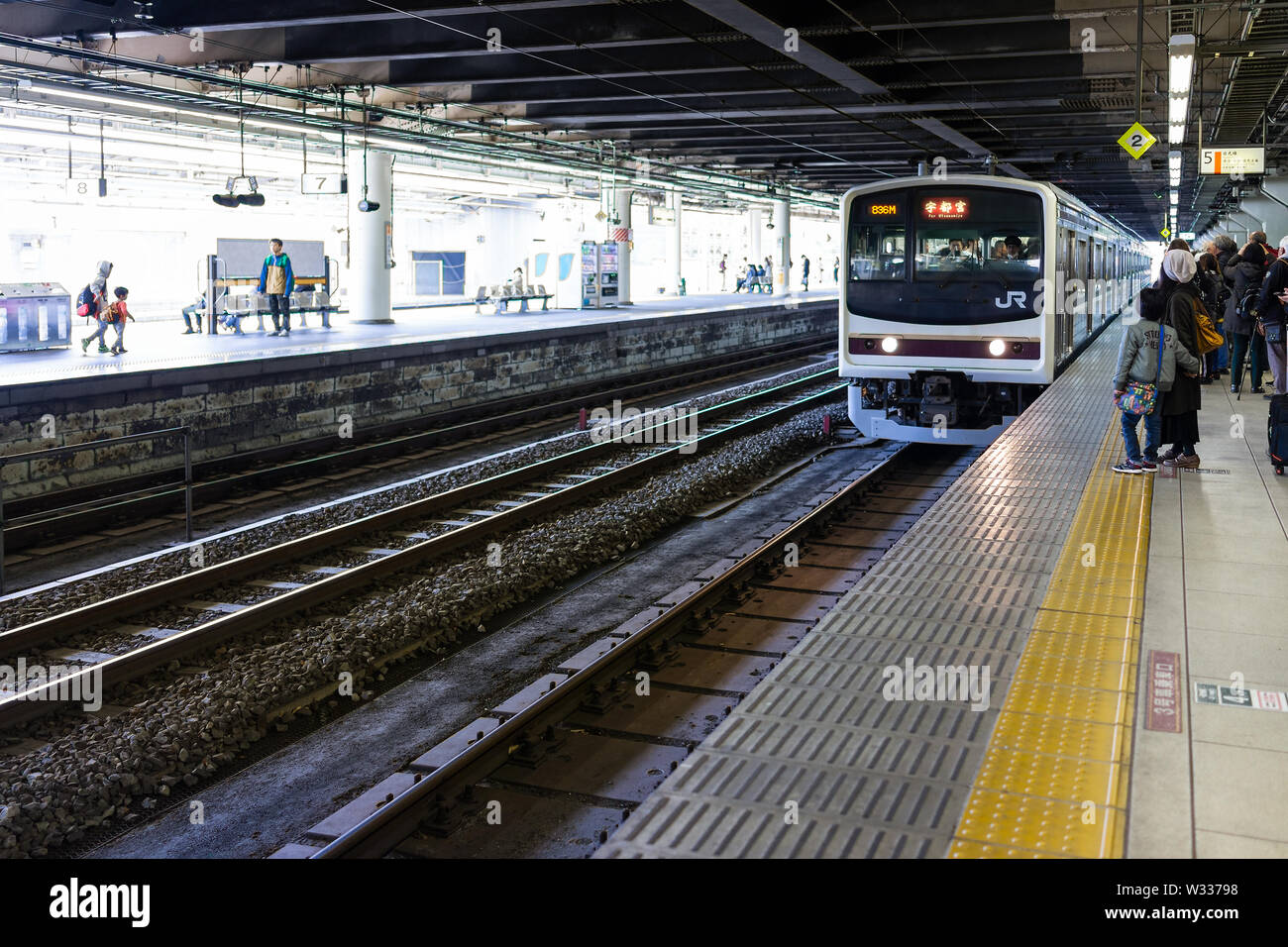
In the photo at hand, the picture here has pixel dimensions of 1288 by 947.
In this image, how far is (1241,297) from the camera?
12203 millimetres

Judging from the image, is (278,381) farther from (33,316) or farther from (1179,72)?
(1179,72)

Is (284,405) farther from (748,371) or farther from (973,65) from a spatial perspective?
(748,371)

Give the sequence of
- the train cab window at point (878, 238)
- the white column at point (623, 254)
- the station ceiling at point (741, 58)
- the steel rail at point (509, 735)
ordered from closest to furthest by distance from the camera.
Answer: the steel rail at point (509, 735) < the train cab window at point (878, 238) < the station ceiling at point (741, 58) < the white column at point (623, 254)

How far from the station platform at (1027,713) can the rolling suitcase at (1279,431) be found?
4.61 feet

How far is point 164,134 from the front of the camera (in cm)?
2125

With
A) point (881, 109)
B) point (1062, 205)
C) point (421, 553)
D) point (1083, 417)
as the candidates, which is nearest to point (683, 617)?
point (421, 553)

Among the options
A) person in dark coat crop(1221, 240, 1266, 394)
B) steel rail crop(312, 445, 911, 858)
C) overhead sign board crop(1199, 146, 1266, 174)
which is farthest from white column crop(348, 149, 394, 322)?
steel rail crop(312, 445, 911, 858)

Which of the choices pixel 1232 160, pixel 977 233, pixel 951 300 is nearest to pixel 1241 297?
pixel 977 233

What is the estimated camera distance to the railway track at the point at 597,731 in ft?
→ 15.5

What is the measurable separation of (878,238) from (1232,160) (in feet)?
30.0

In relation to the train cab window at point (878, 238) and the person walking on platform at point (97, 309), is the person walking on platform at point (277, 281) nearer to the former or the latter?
the person walking on platform at point (97, 309)

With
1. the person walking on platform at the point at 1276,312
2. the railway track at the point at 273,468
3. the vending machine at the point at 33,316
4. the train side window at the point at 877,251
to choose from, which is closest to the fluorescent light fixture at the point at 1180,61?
the person walking on platform at the point at 1276,312
